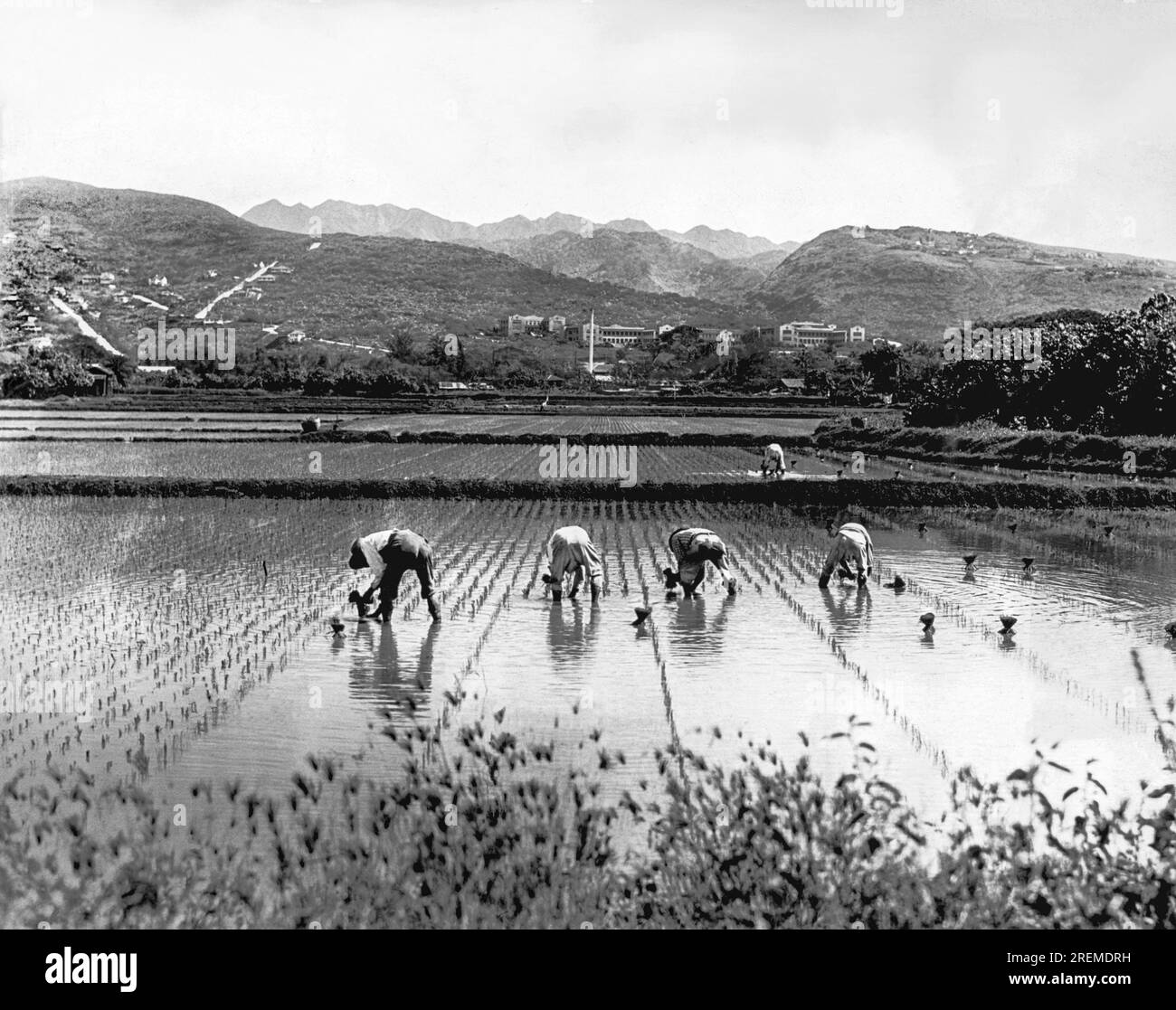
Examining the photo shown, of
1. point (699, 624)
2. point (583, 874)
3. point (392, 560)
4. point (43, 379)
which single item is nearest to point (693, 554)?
point (699, 624)

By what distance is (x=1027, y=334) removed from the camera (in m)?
57.5

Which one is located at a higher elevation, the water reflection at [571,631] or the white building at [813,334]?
the white building at [813,334]

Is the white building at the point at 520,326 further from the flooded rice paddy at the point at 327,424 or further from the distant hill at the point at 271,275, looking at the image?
the flooded rice paddy at the point at 327,424

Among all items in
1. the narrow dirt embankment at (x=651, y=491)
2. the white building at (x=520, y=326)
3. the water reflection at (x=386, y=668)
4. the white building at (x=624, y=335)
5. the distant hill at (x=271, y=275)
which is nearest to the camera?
the water reflection at (x=386, y=668)

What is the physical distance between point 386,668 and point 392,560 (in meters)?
2.00

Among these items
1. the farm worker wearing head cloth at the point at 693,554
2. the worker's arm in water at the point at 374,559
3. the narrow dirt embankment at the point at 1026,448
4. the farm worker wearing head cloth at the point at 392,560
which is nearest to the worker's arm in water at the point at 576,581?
the farm worker wearing head cloth at the point at 693,554

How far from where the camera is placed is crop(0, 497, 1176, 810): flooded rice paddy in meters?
9.74

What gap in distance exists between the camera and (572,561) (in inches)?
619

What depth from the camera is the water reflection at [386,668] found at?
36.5 feet

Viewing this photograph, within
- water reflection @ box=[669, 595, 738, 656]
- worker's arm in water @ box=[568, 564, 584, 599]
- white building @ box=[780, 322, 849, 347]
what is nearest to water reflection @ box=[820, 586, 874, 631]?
water reflection @ box=[669, 595, 738, 656]

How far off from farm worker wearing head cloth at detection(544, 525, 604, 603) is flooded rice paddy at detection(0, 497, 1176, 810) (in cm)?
28

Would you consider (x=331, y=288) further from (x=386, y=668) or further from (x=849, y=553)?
(x=386, y=668)
